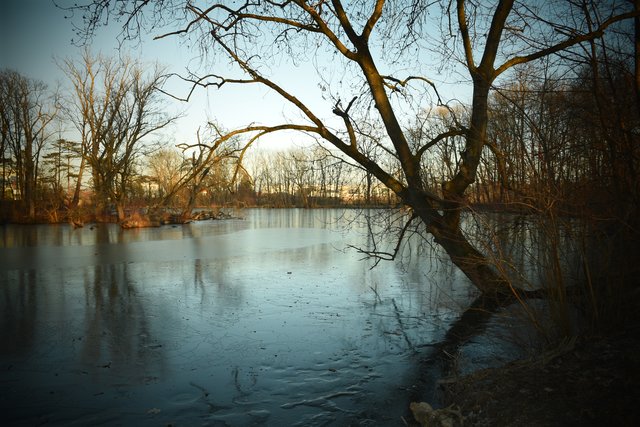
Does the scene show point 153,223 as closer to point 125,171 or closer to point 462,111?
point 125,171

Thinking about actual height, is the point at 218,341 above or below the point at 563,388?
below

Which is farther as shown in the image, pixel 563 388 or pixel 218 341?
pixel 218 341

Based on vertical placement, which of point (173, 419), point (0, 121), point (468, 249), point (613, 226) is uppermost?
point (0, 121)

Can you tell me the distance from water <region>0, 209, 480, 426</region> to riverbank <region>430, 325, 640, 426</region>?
2.47 ft

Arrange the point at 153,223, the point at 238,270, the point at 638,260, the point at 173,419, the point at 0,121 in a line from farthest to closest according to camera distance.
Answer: the point at 0,121, the point at 153,223, the point at 238,270, the point at 638,260, the point at 173,419

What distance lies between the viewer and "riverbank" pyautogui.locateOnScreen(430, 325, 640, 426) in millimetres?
2943

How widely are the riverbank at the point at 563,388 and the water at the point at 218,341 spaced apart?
0.75 m

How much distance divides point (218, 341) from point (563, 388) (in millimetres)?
4151

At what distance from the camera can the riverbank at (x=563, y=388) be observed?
294 cm

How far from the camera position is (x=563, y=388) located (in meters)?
3.34

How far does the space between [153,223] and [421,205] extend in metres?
25.0

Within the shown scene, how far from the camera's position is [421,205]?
20.8 feet

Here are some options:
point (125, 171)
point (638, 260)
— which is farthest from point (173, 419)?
point (125, 171)

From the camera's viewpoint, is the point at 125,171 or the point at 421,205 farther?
the point at 125,171
